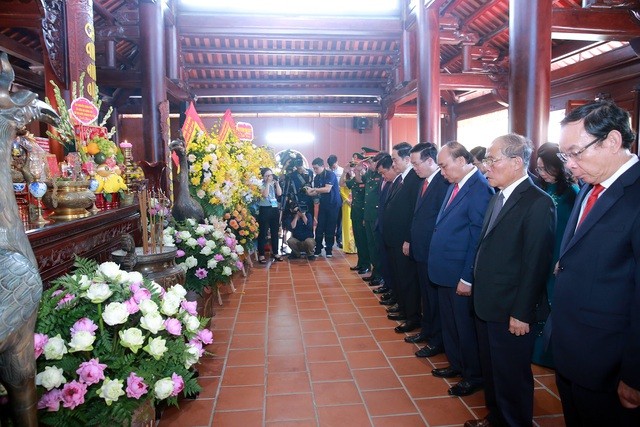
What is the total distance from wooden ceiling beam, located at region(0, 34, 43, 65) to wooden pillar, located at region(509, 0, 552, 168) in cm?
676

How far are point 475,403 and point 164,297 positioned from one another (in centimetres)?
181

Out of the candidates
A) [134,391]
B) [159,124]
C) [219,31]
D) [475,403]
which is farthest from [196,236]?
[219,31]

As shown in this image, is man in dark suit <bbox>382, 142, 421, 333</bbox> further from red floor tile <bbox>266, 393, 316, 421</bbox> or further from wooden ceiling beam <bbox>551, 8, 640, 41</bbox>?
wooden ceiling beam <bbox>551, 8, 640, 41</bbox>

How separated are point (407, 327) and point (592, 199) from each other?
7.77 ft

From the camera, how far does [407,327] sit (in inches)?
148

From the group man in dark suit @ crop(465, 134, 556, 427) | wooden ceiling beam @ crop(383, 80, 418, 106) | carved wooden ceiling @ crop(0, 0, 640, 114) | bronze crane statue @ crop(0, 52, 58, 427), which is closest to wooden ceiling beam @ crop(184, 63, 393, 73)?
carved wooden ceiling @ crop(0, 0, 640, 114)

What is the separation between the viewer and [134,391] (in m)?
1.71

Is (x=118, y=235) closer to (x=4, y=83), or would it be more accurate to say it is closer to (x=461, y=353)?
(x=4, y=83)

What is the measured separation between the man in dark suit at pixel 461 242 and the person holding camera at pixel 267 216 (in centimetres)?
410

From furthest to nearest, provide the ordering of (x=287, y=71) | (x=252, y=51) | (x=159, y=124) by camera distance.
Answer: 1. (x=287, y=71)
2. (x=252, y=51)
3. (x=159, y=124)

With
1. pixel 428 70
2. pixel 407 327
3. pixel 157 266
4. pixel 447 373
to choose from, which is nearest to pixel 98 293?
pixel 157 266

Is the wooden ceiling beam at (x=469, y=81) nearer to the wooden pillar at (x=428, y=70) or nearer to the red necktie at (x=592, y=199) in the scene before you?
the wooden pillar at (x=428, y=70)

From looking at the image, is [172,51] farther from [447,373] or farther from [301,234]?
[447,373]

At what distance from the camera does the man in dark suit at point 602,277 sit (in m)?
1.43
